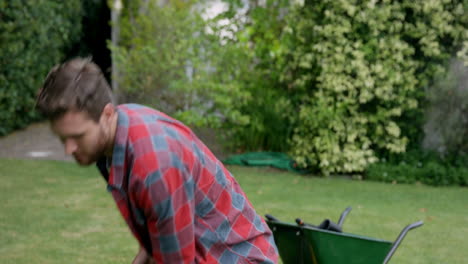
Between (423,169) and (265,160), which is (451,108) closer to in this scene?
(423,169)

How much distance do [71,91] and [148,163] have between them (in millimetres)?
280

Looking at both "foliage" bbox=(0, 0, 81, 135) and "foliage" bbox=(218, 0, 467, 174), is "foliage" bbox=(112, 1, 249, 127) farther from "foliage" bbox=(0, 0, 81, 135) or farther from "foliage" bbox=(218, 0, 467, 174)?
"foliage" bbox=(0, 0, 81, 135)

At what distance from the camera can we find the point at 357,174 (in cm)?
750

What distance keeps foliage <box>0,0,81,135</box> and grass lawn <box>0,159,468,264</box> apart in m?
1.86

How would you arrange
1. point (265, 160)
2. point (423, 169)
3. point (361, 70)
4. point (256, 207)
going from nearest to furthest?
point (256, 207) → point (361, 70) → point (423, 169) → point (265, 160)

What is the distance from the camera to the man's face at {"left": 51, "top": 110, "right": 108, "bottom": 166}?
60.6 inches

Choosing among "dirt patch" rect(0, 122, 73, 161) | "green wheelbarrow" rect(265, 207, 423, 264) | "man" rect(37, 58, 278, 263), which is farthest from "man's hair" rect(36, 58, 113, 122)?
"dirt patch" rect(0, 122, 73, 161)

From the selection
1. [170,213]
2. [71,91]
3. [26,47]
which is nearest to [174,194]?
[170,213]

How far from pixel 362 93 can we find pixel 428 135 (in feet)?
4.04

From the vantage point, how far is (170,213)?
1572 mm

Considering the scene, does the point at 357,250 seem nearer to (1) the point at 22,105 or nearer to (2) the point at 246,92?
(2) the point at 246,92

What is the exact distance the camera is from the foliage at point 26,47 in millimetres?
8883

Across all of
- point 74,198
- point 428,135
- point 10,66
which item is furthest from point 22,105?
point 428,135

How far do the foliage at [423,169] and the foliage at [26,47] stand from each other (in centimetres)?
580
